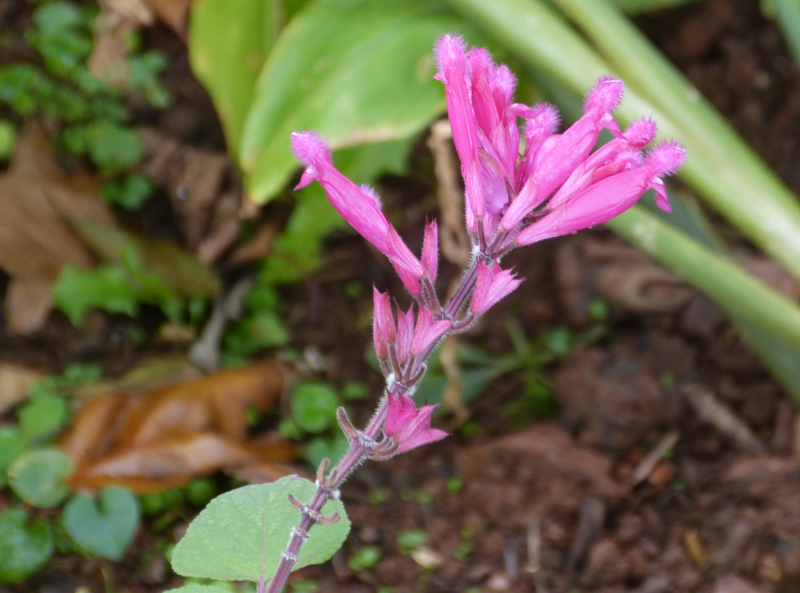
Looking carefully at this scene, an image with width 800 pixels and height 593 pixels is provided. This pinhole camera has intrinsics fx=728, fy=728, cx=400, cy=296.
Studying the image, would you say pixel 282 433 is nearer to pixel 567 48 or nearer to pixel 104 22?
pixel 567 48

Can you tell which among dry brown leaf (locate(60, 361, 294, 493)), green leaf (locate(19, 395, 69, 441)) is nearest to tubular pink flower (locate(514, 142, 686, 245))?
dry brown leaf (locate(60, 361, 294, 493))

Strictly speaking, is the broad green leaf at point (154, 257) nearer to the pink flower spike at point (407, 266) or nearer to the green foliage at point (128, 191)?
the green foliage at point (128, 191)

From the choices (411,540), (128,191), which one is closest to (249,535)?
(411,540)

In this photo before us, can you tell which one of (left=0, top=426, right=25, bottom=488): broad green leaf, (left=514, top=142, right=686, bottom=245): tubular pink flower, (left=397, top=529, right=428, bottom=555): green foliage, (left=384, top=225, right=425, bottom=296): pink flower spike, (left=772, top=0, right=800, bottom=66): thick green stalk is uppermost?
(left=772, top=0, right=800, bottom=66): thick green stalk

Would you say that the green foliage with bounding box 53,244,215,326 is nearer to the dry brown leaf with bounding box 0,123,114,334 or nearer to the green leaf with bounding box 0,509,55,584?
the dry brown leaf with bounding box 0,123,114,334

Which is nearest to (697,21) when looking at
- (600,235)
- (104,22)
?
(600,235)
